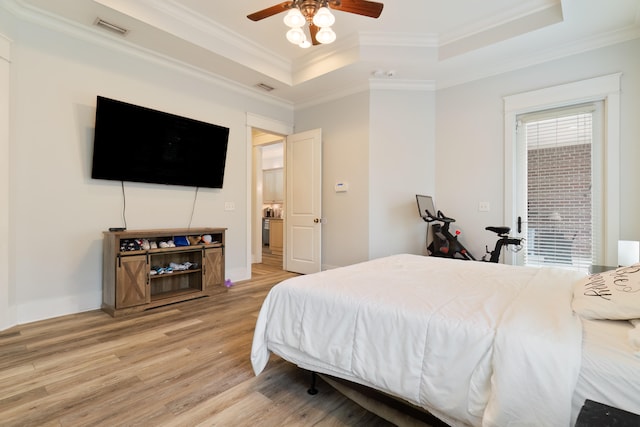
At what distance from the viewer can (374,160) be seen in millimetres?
4422

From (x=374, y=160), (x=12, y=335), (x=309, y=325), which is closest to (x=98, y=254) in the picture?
(x=12, y=335)

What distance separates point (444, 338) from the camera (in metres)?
1.19

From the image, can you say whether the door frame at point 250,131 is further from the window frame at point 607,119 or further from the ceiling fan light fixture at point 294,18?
the window frame at point 607,119

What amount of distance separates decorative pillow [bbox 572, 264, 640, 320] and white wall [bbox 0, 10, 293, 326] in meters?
3.88

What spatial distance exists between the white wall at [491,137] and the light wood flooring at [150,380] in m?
3.16

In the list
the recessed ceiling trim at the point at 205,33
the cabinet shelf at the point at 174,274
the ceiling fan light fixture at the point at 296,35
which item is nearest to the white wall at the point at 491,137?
the recessed ceiling trim at the point at 205,33

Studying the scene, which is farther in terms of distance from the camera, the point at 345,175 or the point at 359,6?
the point at 345,175

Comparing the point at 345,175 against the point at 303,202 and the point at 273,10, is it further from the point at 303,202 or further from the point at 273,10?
the point at 273,10

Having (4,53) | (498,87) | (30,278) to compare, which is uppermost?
(498,87)

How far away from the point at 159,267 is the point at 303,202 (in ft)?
7.61

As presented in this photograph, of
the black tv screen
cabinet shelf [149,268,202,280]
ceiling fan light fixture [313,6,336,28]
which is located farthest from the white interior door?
ceiling fan light fixture [313,6,336,28]

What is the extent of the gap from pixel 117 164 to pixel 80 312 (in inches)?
60.9

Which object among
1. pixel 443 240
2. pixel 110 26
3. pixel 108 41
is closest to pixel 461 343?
pixel 443 240

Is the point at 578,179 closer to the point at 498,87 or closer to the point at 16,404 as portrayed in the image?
the point at 498,87
